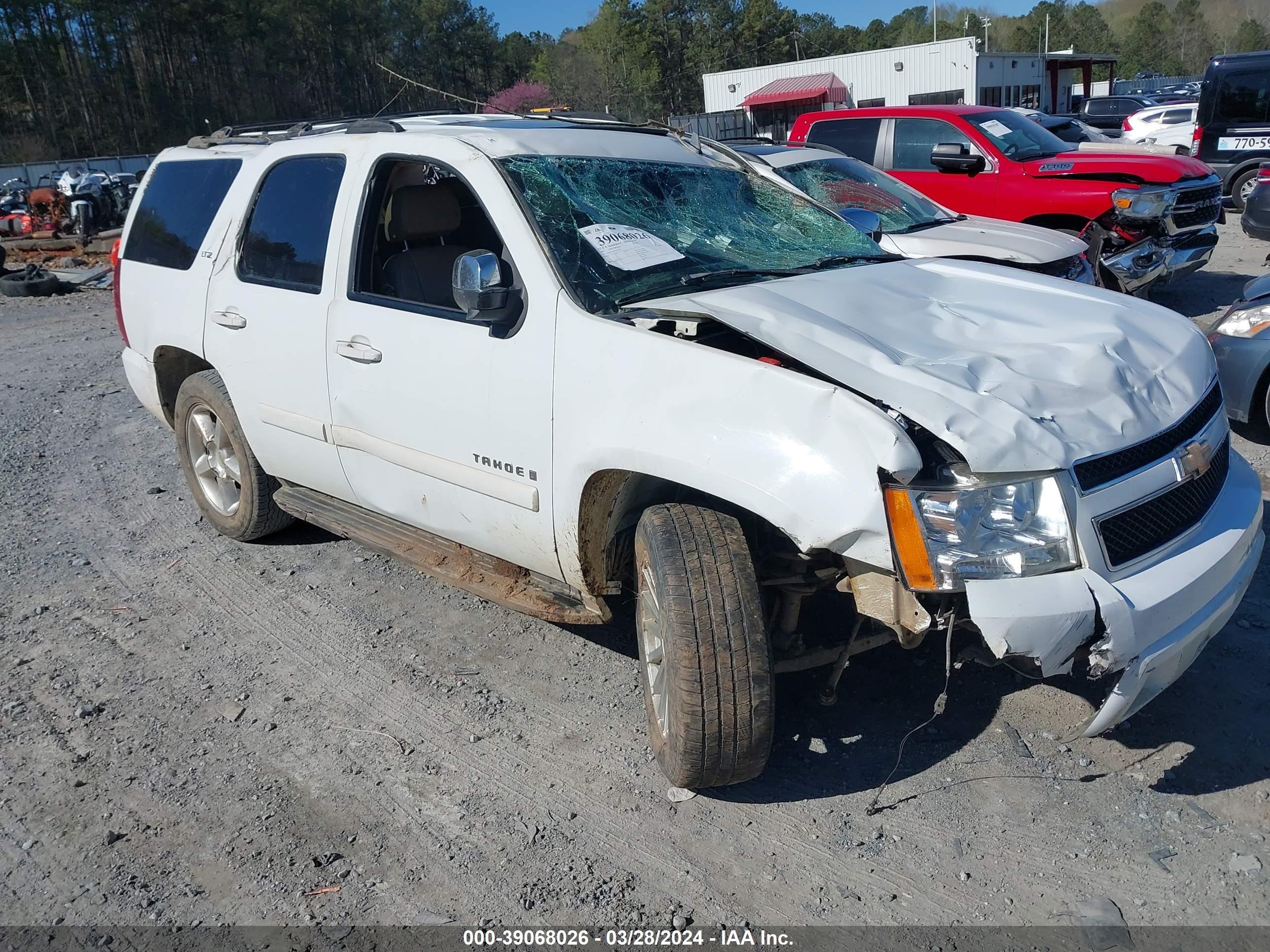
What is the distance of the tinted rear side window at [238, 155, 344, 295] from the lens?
4168 mm

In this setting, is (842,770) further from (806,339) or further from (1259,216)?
(1259,216)

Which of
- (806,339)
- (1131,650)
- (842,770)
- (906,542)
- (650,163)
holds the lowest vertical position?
(842,770)

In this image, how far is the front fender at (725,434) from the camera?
257 centimetres

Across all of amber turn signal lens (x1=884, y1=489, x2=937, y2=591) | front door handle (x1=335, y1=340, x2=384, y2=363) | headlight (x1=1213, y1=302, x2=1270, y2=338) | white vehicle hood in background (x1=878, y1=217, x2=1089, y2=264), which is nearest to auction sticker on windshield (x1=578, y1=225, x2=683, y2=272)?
front door handle (x1=335, y1=340, x2=384, y2=363)

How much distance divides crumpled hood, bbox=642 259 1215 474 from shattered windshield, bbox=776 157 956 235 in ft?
14.8

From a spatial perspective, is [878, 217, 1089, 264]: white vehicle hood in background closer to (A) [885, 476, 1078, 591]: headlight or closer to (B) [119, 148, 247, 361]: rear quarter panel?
(B) [119, 148, 247, 361]: rear quarter panel

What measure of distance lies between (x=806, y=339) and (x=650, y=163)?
155 cm

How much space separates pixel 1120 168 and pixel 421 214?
7.80 metres

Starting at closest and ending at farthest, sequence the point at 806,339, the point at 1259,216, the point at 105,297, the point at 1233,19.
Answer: the point at 806,339 → the point at 1259,216 → the point at 105,297 → the point at 1233,19

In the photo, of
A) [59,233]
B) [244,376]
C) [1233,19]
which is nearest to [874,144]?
[244,376]

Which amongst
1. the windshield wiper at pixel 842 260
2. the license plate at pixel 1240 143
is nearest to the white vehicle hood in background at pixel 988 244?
the windshield wiper at pixel 842 260

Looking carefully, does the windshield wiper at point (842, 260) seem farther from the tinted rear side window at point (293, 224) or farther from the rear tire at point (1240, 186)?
the rear tire at point (1240, 186)

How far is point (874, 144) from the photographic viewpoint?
430 inches

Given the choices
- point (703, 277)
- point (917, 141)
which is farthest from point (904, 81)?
point (703, 277)
